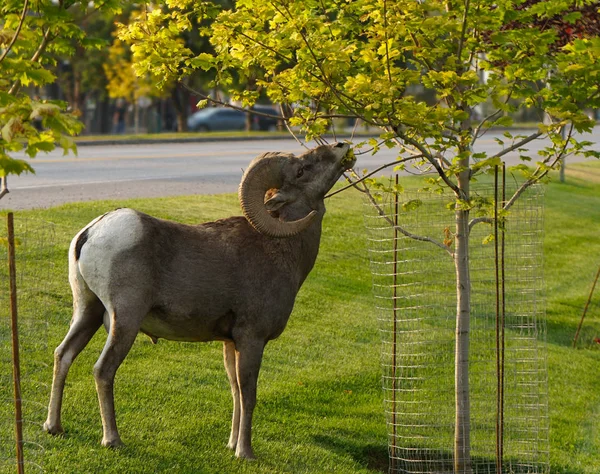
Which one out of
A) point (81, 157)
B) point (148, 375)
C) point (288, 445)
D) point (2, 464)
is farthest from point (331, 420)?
point (81, 157)

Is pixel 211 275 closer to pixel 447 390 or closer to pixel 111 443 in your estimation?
pixel 111 443

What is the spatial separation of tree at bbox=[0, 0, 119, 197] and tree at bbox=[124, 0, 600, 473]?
1682 mm

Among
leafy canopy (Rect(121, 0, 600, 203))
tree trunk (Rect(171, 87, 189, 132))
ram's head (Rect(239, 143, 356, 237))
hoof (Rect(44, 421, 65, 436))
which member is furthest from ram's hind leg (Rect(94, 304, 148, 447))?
tree trunk (Rect(171, 87, 189, 132))

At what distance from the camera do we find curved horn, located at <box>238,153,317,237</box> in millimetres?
7055

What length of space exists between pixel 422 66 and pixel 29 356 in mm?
4208

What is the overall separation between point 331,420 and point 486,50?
331 centimetres

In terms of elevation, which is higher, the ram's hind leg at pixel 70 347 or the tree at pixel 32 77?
the tree at pixel 32 77

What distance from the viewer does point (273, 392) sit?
346 inches

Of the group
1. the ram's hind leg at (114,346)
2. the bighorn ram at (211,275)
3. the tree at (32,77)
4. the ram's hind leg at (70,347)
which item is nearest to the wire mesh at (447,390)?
the bighorn ram at (211,275)

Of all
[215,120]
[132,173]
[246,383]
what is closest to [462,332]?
[246,383]

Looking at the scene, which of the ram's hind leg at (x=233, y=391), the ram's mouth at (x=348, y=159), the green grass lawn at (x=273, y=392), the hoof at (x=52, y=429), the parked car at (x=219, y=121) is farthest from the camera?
the parked car at (x=219, y=121)

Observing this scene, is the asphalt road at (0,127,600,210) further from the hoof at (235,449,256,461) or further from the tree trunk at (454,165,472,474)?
the tree trunk at (454,165,472,474)

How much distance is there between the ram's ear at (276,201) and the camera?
7199 mm

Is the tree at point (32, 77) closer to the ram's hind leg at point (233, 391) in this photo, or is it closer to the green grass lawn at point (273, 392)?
the green grass lawn at point (273, 392)
